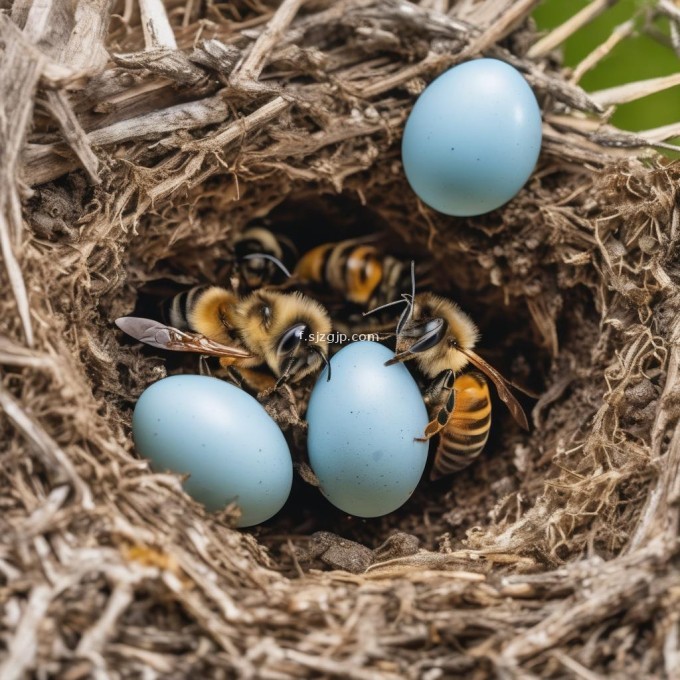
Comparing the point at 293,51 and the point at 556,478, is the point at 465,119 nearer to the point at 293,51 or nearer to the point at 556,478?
the point at 293,51

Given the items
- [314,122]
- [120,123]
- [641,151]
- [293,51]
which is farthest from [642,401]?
[120,123]

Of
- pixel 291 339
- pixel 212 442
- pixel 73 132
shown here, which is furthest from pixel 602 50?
pixel 212 442

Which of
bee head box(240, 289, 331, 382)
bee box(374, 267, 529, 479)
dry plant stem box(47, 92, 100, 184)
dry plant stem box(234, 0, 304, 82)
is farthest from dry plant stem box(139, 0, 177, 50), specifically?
bee box(374, 267, 529, 479)

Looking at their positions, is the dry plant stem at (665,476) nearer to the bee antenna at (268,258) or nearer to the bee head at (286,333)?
the bee head at (286,333)

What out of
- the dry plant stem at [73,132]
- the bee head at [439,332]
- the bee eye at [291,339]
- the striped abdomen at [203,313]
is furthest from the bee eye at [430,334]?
the dry plant stem at [73,132]

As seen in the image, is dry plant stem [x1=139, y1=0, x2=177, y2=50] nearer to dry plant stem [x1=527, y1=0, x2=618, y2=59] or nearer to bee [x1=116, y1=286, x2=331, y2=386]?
bee [x1=116, y1=286, x2=331, y2=386]

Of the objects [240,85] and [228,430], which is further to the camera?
[240,85]

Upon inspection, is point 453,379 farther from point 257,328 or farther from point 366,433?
point 257,328
